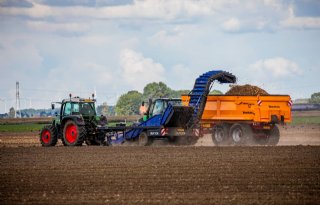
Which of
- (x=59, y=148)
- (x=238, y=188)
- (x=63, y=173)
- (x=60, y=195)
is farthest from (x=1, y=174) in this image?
(x=59, y=148)

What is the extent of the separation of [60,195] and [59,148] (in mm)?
18134

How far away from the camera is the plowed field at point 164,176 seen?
2059 centimetres

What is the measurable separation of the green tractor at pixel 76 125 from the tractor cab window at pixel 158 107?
2.80 meters

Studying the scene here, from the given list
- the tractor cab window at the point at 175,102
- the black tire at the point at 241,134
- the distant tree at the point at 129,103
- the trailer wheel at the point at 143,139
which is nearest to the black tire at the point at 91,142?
the trailer wheel at the point at 143,139

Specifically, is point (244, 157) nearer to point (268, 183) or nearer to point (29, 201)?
point (268, 183)

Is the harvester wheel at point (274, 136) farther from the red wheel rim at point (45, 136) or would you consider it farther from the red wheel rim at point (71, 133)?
the red wheel rim at point (45, 136)

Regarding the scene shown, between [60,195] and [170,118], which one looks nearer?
[60,195]

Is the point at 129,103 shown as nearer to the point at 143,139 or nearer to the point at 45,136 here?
the point at 45,136

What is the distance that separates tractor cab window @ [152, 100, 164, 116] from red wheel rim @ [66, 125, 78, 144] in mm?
3942

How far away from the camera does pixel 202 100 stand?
4141 centimetres

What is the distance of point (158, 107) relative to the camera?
4062 cm

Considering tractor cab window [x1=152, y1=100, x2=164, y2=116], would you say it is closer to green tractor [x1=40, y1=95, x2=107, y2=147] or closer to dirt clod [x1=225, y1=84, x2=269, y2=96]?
green tractor [x1=40, y1=95, x2=107, y2=147]

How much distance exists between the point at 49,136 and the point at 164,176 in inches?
703

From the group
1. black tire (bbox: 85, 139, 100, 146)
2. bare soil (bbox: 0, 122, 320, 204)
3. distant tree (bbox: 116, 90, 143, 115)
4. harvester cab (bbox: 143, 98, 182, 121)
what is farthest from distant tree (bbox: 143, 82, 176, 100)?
bare soil (bbox: 0, 122, 320, 204)
